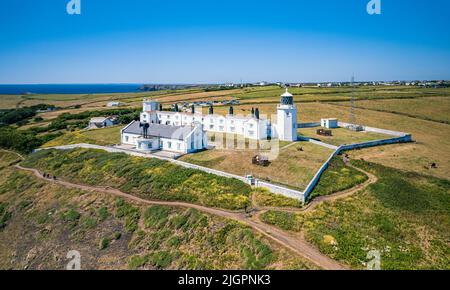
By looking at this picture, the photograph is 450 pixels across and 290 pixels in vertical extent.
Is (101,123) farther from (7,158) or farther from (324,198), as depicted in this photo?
(324,198)

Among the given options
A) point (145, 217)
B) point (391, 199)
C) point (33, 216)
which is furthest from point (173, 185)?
point (391, 199)

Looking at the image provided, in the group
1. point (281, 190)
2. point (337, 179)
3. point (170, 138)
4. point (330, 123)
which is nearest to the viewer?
point (281, 190)

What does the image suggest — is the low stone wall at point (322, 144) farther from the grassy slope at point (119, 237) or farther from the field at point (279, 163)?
the grassy slope at point (119, 237)

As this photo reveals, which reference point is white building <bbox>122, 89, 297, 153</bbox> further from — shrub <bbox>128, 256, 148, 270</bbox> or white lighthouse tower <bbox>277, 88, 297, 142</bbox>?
shrub <bbox>128, 256, 148, 270</bbox>

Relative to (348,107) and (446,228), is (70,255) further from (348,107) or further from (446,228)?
(348,107)

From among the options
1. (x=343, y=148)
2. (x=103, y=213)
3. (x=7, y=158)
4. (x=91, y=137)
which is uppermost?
(x=91, y=137)

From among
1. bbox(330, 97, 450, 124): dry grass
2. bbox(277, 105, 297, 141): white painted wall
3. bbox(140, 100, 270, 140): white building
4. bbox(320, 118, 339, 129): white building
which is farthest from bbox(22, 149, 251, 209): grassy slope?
bbox(330, 97, 450, 124): dry grass

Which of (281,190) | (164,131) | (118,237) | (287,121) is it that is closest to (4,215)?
(118,237)

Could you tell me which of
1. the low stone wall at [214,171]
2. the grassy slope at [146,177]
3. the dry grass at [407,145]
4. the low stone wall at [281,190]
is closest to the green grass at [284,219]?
the low stone wall at [281,190]
